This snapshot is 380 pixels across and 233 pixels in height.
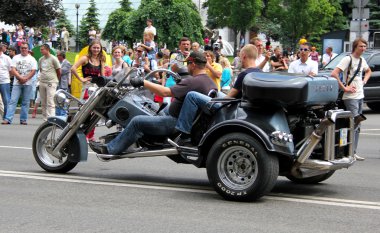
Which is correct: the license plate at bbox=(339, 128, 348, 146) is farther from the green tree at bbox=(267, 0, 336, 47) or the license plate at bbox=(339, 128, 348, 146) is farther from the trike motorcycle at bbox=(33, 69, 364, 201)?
the green tree at bbox=(267, 0, 336, 47)

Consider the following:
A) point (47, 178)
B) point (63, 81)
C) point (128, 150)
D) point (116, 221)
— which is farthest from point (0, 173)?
point (63, 81)

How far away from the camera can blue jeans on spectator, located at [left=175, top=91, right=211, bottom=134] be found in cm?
846

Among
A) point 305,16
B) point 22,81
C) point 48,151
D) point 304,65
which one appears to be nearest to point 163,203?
point 48,151

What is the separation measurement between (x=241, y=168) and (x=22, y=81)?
11.2 meters

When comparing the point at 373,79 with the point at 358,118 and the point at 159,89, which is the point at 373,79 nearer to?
the point at 358,118

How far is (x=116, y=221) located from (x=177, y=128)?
1751 millimetres

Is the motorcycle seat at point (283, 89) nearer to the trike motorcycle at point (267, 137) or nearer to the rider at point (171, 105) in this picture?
the trike motorcycle at point (267, 137)

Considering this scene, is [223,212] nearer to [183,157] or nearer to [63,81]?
[183,157]

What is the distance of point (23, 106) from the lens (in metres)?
18.3

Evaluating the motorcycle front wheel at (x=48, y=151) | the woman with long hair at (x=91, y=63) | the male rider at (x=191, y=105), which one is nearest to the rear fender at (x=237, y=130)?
the male rider at (x=191, y=105)

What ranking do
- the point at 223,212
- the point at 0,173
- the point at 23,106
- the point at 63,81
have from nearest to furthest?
the point at 223,212 → the point at 0,173 → the point at 23,106 → the point at 63,81

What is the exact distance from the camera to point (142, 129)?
894 centimetres

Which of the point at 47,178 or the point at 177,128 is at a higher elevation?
the point at 177,128

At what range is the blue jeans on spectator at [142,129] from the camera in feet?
29.0
